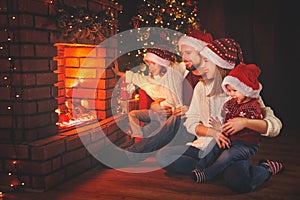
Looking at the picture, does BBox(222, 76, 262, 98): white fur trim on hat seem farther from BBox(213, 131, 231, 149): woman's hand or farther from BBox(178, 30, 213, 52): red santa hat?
BBox(178, 30, 213, 52): red santa hat

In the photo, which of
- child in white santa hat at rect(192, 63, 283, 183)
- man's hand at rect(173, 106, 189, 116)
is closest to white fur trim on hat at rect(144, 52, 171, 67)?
man's hand at rect(173, 106, 189, 116)

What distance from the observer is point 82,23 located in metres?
2.46

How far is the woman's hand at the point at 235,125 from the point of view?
2.34 meters

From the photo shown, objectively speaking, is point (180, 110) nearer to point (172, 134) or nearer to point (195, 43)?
point (172, 134)

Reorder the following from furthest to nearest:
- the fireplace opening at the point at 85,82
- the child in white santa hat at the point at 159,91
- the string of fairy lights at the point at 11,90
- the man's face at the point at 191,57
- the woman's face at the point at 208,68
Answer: the child in white santa hat at the point at 159,91 < the fireplace opening at the point at 85,82 < the man's face at the point at 191,57 < the woman's face at the point at 208,68 < the string of fairy lights at the point at 11,90

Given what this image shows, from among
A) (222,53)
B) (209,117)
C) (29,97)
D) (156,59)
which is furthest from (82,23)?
(209,117)

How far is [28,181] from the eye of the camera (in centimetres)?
222

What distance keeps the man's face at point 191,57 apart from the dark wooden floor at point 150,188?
85cm

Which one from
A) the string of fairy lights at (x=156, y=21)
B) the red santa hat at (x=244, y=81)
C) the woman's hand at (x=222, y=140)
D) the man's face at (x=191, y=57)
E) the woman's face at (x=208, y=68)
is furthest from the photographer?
the string of fairy lights at (x=156, y=21)

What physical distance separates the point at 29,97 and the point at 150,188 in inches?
36.9

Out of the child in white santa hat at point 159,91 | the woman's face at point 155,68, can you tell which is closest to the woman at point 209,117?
the child in white santa hat at point 159,91

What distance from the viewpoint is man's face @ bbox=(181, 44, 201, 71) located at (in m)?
2.78

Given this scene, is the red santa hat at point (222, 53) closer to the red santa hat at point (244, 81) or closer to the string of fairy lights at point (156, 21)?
the red santa hat at point (244, 81)

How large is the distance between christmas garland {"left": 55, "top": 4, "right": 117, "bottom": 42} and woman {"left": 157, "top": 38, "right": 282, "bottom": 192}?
0.79 m
